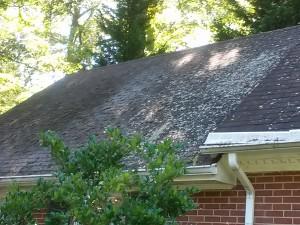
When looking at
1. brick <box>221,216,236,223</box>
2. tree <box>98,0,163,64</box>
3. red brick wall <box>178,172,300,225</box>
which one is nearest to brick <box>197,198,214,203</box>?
red brick wall <box>178,172,300,225</box>

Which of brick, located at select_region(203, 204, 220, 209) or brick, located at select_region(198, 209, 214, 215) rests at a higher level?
brick, located at select_region(203, 204, 220, 209)

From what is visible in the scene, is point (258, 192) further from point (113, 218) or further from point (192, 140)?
point (113, 218)

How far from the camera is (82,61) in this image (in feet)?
73.2

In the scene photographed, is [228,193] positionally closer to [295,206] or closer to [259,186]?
[259,186]

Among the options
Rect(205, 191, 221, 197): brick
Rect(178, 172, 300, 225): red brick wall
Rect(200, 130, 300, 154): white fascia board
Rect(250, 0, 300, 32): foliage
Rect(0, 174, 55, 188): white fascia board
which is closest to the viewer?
Rect(200, 130, 300, 154): white fascia board

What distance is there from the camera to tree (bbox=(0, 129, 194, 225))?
452 cm

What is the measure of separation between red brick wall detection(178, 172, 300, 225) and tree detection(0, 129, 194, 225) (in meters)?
1.44

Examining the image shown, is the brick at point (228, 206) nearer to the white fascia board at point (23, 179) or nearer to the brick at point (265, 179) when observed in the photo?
the brick at point (265, 179)

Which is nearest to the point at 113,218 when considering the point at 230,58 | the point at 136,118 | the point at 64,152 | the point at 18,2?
the point at 64,152

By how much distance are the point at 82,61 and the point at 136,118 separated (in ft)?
44.6

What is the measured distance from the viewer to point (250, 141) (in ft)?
18.4

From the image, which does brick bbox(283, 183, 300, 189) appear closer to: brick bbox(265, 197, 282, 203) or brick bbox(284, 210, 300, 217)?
brick bbox(265, 197, 282, 203)

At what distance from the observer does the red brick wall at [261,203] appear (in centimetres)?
579

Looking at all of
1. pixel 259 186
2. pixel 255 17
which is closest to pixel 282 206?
pixel 259 186
